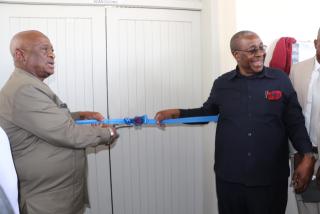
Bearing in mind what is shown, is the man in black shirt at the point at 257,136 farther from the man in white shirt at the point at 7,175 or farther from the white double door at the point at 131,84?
the man in white shirt at the point at 7,175

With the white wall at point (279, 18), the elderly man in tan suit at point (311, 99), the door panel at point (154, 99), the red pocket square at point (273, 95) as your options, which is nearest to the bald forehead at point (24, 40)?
the door panel at point (154, 99)

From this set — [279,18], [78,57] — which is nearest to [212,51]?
[279,18]

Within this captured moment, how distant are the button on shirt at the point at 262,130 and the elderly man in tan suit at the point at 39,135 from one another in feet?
2.85

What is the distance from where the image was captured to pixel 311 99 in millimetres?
2127

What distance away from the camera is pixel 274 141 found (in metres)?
2.02

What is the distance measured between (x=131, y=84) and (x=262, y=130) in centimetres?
132

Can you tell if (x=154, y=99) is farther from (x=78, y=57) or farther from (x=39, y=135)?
(x=39, y=135)

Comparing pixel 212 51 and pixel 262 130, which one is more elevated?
pixel 212 51

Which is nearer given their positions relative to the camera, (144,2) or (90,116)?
(90,116)

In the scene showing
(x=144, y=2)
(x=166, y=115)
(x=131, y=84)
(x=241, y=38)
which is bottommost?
(x=166, y=115)

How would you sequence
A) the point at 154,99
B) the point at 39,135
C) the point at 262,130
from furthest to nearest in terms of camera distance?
the point at 154,99 → the point at 262,130 → the point at 39,135

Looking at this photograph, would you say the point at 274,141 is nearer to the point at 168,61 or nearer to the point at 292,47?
the point at 292,47

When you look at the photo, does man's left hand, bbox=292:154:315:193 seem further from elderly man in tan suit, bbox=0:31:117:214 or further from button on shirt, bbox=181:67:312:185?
elderly man in tan suit, bbox=0:31:117:214

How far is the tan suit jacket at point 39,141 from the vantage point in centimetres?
173
